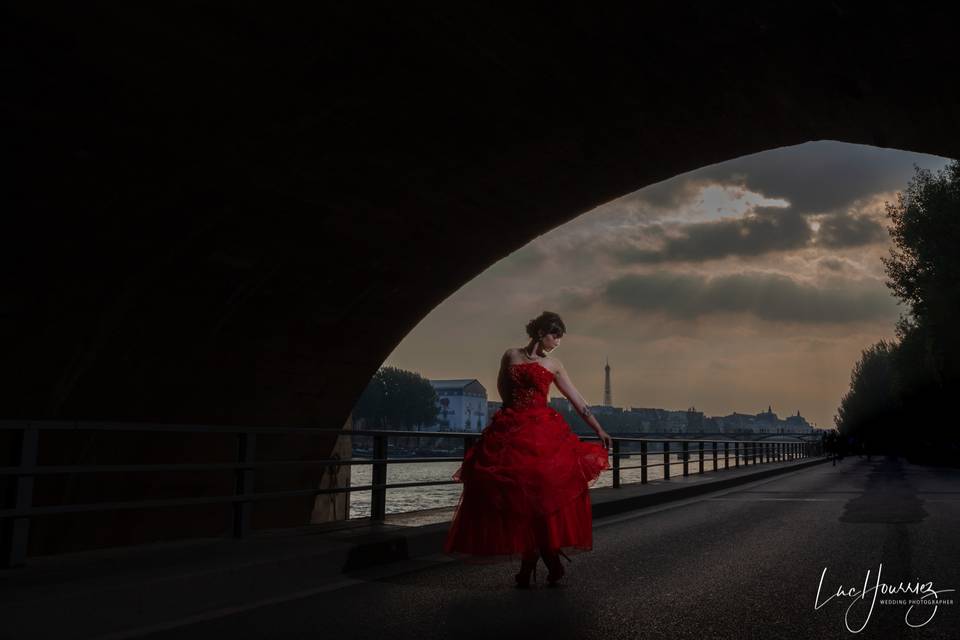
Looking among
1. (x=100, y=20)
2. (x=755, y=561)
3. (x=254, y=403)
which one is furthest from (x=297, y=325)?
(x=755, y=561)

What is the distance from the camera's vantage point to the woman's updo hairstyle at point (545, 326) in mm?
6250

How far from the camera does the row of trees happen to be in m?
28.8

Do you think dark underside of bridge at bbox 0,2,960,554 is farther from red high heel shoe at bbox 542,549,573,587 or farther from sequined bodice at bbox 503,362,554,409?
red high heel shoe at bbox 542,549,573,587

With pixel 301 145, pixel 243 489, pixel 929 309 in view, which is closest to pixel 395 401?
pixel 929 309

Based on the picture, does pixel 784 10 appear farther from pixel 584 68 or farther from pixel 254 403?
pixel 254 403

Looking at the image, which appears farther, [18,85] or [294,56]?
[294,56]

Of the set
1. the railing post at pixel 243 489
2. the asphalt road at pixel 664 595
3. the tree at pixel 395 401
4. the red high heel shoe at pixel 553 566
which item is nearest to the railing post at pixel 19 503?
the asphalt road at pixel 664 595

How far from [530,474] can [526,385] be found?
24.5 inches

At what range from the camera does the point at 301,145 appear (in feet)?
33.7

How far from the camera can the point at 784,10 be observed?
8.08 metres

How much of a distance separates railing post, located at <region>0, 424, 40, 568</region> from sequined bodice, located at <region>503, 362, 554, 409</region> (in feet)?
10.0

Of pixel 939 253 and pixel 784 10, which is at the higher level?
pixel 939 253

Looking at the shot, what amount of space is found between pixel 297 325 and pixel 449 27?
637 centimetres

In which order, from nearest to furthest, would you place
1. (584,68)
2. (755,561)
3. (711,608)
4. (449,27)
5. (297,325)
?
(711,608) < (755,561) < (449,27) < (584,68) < (297,325)
